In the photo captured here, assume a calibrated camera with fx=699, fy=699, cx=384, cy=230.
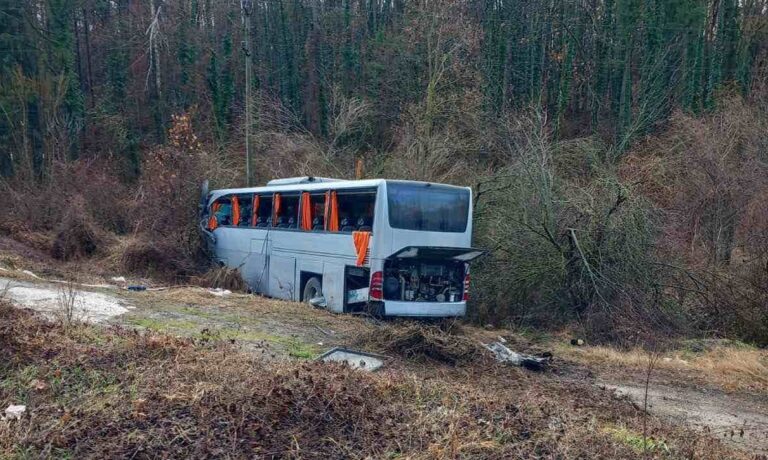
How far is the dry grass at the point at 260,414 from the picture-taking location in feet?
16.4

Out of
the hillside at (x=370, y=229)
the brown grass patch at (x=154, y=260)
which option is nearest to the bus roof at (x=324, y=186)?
the hillside at (x=370, y=229)

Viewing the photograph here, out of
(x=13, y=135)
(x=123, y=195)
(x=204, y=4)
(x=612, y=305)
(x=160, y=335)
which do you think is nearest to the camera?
(x=160, y=335)

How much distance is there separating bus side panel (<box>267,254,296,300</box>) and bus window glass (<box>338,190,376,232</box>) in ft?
7.02

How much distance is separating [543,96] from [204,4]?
19.9m

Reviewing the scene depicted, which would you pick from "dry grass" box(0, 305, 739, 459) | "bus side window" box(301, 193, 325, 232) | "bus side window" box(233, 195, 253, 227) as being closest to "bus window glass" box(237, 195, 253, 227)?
"bus side window" box(233, 195, 253, 227)

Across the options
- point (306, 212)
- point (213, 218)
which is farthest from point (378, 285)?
point (213, 218)

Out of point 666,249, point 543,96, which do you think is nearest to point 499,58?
point 543,96

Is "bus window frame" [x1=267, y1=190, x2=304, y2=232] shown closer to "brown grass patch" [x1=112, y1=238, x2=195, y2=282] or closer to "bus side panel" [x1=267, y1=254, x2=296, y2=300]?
"bus side panel" [x1=267, y1=254, x2=296, y2=300]

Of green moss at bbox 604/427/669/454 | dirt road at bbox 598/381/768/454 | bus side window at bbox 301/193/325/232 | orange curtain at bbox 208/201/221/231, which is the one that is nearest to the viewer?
green moss at bbox 604/427/669/454

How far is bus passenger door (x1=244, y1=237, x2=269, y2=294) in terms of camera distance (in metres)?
16.5

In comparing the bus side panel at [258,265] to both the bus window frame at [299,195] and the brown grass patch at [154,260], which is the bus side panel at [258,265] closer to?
the bus window frame at [299,195]

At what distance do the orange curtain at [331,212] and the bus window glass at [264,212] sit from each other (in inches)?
111

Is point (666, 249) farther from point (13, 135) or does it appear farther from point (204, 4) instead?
point (204, 4)

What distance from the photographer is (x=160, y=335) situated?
7.71 meters
